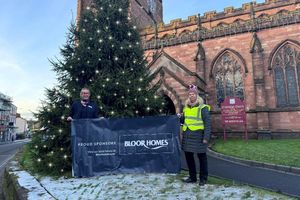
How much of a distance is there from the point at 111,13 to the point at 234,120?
37.6ft

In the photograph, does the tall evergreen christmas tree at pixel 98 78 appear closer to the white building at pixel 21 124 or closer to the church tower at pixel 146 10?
the church tower at pixel 146 10

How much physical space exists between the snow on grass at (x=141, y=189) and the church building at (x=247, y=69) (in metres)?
11.3

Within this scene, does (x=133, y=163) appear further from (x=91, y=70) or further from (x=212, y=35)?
(x=212, y=35)

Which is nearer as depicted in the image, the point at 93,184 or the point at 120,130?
the point at 93,184

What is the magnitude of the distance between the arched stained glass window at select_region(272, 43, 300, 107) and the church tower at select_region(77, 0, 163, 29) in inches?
672

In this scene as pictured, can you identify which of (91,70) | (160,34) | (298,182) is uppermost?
(160,34)

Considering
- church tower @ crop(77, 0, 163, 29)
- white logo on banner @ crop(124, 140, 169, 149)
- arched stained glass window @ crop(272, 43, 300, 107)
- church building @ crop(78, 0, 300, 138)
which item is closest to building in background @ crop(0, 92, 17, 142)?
church tower @ crop(77, 0, 163, 29)

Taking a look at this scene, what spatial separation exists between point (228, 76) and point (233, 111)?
506cm

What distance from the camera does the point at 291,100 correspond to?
18.3 metres

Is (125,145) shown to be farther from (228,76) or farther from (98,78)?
(228,76)

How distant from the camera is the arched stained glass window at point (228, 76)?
20.0 m

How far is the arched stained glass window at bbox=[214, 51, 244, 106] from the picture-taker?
2000 centimetres

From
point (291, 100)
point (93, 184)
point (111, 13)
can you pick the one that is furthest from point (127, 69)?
point (291, 100)

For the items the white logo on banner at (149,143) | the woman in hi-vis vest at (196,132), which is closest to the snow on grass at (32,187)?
the white logo on banner at (149,143)
